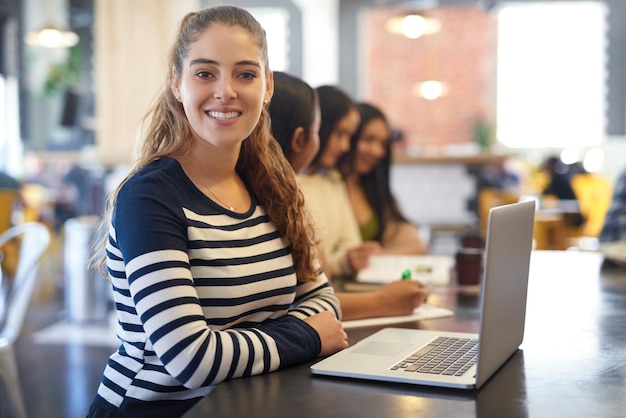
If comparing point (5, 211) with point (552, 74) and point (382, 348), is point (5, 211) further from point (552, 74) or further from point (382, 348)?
point (552, 74)

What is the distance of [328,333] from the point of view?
1.32 m

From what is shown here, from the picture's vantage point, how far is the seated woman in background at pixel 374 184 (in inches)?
119

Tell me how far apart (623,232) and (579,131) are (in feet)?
25.9

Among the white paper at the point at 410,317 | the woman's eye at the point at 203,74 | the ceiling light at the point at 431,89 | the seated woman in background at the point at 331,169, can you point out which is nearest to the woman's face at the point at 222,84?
the woman's eye at the point at 203,74

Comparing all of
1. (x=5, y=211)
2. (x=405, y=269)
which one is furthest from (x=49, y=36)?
(x=405, y=269)

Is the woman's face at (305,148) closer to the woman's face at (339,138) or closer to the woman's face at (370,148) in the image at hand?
the woman's face at (339,138)

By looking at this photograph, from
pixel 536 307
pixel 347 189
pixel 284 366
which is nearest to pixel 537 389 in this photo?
pixel 284 366

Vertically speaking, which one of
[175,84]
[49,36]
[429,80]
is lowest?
[175,84]

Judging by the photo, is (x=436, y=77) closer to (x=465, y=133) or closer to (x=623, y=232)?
(x=465, y=133)

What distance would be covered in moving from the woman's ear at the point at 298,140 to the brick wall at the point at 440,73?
9086 mm

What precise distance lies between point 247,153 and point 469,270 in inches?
32.3

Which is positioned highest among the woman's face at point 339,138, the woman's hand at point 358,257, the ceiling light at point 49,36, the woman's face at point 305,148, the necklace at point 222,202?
the ceiling light at point 49,36

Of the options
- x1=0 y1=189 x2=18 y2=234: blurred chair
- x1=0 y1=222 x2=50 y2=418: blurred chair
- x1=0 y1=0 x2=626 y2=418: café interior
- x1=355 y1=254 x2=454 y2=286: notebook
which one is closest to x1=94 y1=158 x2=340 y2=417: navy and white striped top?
x1=355 y1=254 x2=454 y2=286: notebook

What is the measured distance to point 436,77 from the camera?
1087 centimetres
